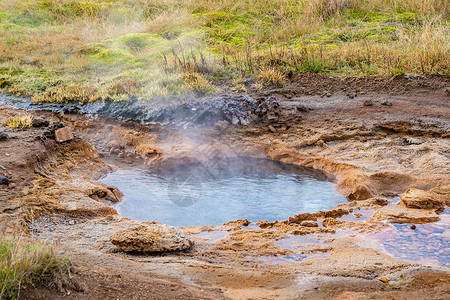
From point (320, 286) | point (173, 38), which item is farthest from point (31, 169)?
point (173, 38)

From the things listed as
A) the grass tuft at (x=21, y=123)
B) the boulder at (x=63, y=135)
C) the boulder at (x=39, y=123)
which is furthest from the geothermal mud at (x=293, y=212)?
the boulder at (x=39, y=123)

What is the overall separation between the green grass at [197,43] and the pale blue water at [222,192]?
229cm

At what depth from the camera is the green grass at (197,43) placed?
29.8 feet

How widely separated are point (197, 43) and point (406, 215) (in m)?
8.29

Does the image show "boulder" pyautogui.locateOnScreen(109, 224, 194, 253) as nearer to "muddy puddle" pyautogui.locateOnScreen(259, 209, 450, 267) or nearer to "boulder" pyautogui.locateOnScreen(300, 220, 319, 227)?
"muddy puddle" pyautogui.locateOnScreen(259, 209, 450, 267)

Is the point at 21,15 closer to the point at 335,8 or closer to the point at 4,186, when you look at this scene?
the point at 335,8

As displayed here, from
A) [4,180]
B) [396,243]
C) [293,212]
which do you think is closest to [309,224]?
[293,212]

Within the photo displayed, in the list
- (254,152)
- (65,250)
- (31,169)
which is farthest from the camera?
(254,152)

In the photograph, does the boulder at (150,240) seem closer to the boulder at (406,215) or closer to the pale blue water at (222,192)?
the pale blue water at (222,192)

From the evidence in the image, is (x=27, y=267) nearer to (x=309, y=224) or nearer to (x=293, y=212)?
(x=309, y=224)

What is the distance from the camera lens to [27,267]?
2439mm

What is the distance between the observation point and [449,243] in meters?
4.12

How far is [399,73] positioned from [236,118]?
11.9ft

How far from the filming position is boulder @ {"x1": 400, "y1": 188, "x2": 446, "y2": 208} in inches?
196
